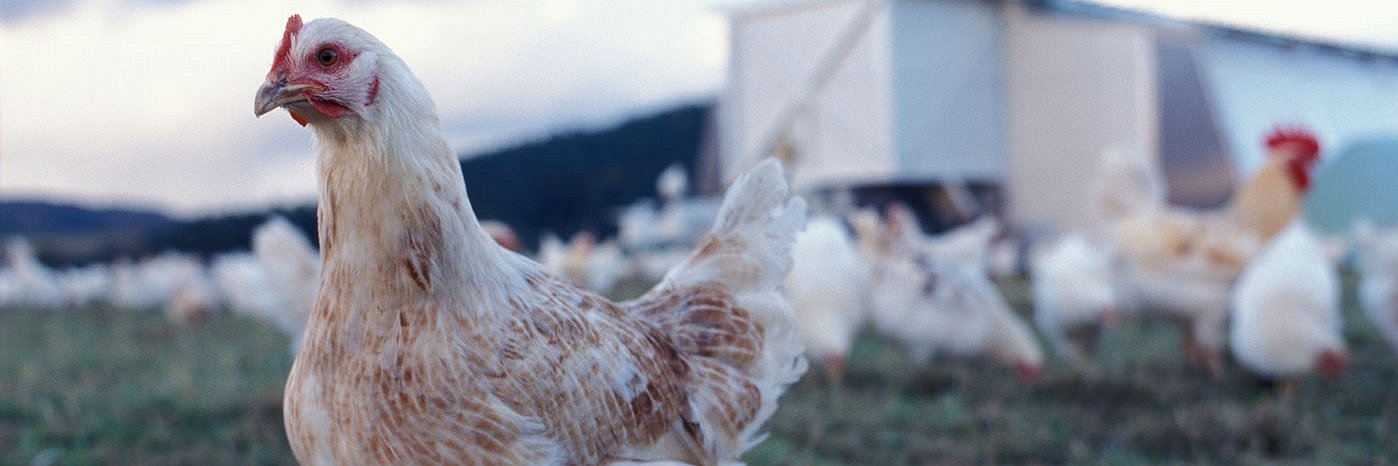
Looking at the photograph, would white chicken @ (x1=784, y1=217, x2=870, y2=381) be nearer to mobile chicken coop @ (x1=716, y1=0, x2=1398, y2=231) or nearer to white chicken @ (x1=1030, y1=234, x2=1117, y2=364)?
white chicken @ (x1=1030, y1=234, x2=1117, y2=364)

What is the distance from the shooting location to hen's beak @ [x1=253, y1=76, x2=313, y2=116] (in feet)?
4.25

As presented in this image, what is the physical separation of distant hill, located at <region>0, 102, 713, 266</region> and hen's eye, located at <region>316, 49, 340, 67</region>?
675cm

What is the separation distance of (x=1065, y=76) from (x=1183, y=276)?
6664 mm

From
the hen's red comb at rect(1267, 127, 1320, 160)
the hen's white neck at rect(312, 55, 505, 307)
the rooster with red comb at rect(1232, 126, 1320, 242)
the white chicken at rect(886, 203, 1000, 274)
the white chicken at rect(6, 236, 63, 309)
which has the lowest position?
the white chicken at rect(6, 236, 63, 309)

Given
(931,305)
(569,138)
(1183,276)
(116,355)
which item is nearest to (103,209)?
(116,355)

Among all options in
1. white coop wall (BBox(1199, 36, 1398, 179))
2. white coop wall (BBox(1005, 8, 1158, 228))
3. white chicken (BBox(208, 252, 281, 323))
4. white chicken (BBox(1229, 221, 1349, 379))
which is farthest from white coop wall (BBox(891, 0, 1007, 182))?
white chicken (BBox(1229, 221, 1349, 379))

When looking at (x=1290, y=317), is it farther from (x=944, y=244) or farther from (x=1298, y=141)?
(x=944, y=244)

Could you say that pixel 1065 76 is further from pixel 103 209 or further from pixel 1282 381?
pixel 103 209

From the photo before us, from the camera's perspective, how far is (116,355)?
5977 millimetres

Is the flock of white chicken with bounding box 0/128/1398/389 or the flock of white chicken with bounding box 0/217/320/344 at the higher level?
the flock of white chicken with bounding box 0/128/1398/389

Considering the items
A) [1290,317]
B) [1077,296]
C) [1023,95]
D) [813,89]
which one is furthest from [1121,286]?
[1023,95]

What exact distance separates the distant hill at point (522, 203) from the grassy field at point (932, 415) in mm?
3262

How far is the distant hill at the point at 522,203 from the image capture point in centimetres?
849

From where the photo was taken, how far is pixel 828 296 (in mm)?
4918
